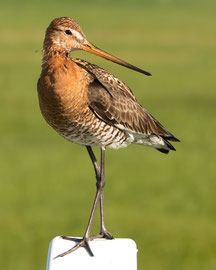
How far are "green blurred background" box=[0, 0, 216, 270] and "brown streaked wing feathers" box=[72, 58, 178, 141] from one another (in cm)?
81

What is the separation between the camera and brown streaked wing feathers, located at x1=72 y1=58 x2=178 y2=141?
5.66 meters

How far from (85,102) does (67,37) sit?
66 cm

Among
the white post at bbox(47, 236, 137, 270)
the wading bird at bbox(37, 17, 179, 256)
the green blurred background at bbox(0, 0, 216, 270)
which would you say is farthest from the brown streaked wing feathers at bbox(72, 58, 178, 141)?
the white post at bbox(47, 236, 137, 270)

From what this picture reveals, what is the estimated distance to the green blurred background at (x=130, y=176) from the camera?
57.3 feet

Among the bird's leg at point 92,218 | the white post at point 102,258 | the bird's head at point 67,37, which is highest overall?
the bird's head at point 67,37

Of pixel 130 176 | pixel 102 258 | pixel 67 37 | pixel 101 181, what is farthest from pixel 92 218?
pixel 130 176

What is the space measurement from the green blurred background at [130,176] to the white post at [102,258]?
1.34 metres

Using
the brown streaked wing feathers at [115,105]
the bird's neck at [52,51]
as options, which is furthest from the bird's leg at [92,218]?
the bird's neck at [52,51]

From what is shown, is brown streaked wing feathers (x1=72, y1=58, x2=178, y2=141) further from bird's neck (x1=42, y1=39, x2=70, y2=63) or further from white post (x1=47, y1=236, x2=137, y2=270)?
white post (x1=47, y1=236, x2=137, y2=270)

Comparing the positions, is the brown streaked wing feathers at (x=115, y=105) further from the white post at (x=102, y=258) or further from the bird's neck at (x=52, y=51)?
the white post at (x=102, y=258)

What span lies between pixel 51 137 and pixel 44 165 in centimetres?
499

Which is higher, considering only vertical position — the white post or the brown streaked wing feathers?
the brown streaked wing feathers

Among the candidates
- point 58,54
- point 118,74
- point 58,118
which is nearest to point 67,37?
point 58,54

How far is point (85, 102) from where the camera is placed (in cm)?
559
